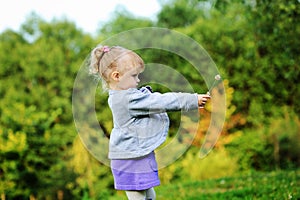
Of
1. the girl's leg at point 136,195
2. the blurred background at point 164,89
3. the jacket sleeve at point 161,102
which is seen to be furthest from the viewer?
the blurred background at point 164,89

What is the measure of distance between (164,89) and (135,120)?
515 cm

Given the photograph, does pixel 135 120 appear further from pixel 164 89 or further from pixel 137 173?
pixel 164 89

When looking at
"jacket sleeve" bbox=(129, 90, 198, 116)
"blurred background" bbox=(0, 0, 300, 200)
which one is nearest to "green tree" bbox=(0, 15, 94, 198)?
"blurred background" bbox=(0, 0, 300, 200)

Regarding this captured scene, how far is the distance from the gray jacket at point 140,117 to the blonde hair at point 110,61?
0.17 meters

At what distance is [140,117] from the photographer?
3.15m

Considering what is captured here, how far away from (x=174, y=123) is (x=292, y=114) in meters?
4.73

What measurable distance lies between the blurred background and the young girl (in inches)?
30.7

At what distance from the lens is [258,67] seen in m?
17.3

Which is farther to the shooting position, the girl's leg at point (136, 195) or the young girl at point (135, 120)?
the girl's leg at point (136, 195)

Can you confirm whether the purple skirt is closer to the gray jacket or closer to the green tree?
the gray jacket

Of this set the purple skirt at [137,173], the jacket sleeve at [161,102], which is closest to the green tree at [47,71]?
the purple skirt at [137,173]

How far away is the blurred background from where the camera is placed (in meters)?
9.49

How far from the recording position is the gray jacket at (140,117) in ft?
10.0

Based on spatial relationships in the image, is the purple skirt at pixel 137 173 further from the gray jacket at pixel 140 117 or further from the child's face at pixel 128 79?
the child's face at pixel 128 79
